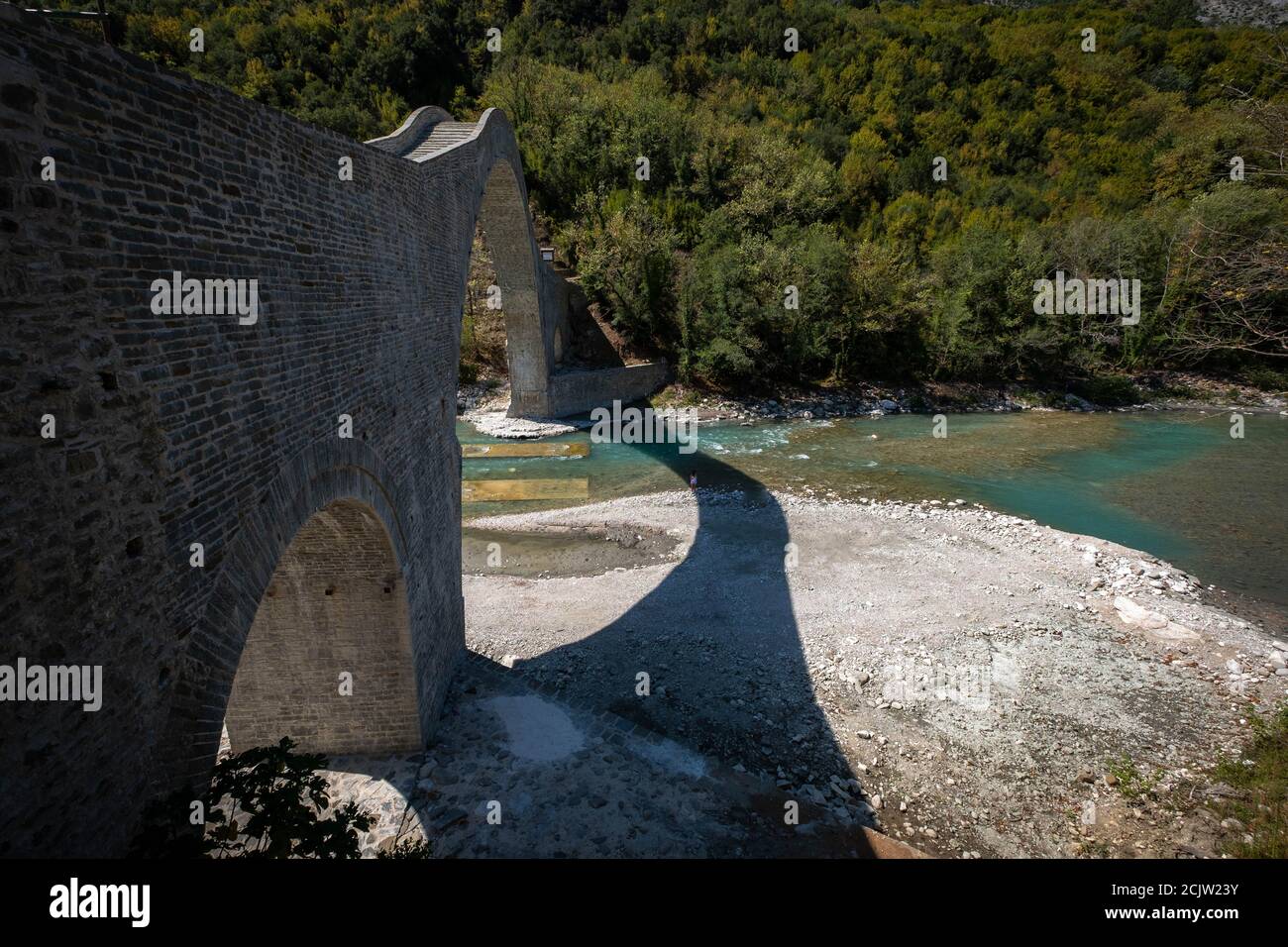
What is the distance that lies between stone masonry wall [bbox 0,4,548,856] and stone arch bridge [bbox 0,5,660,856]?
1 centimetres

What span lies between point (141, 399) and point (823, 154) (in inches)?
1553

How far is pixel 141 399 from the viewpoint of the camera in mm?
2674

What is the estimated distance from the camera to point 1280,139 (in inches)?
177

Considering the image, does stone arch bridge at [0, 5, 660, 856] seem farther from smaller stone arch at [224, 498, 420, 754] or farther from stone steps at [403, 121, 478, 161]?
stone steps at [403, 121, 478, 161]

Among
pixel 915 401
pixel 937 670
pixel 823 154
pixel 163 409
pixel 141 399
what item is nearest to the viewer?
pixel 141 399

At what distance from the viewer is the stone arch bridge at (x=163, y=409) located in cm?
216

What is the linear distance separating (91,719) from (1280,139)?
8.73 m

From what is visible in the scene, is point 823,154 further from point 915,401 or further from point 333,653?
point 333,653

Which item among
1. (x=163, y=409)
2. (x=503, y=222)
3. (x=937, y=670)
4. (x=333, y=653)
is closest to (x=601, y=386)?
(x=503, y=222)

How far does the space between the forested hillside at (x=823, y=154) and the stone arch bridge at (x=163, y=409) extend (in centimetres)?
2048

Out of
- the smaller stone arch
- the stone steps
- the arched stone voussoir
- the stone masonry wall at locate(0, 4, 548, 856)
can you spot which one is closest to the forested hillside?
the stone steps

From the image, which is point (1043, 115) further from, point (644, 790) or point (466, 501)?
point (644, 790)

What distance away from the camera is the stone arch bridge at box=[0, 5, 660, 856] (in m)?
2.16
